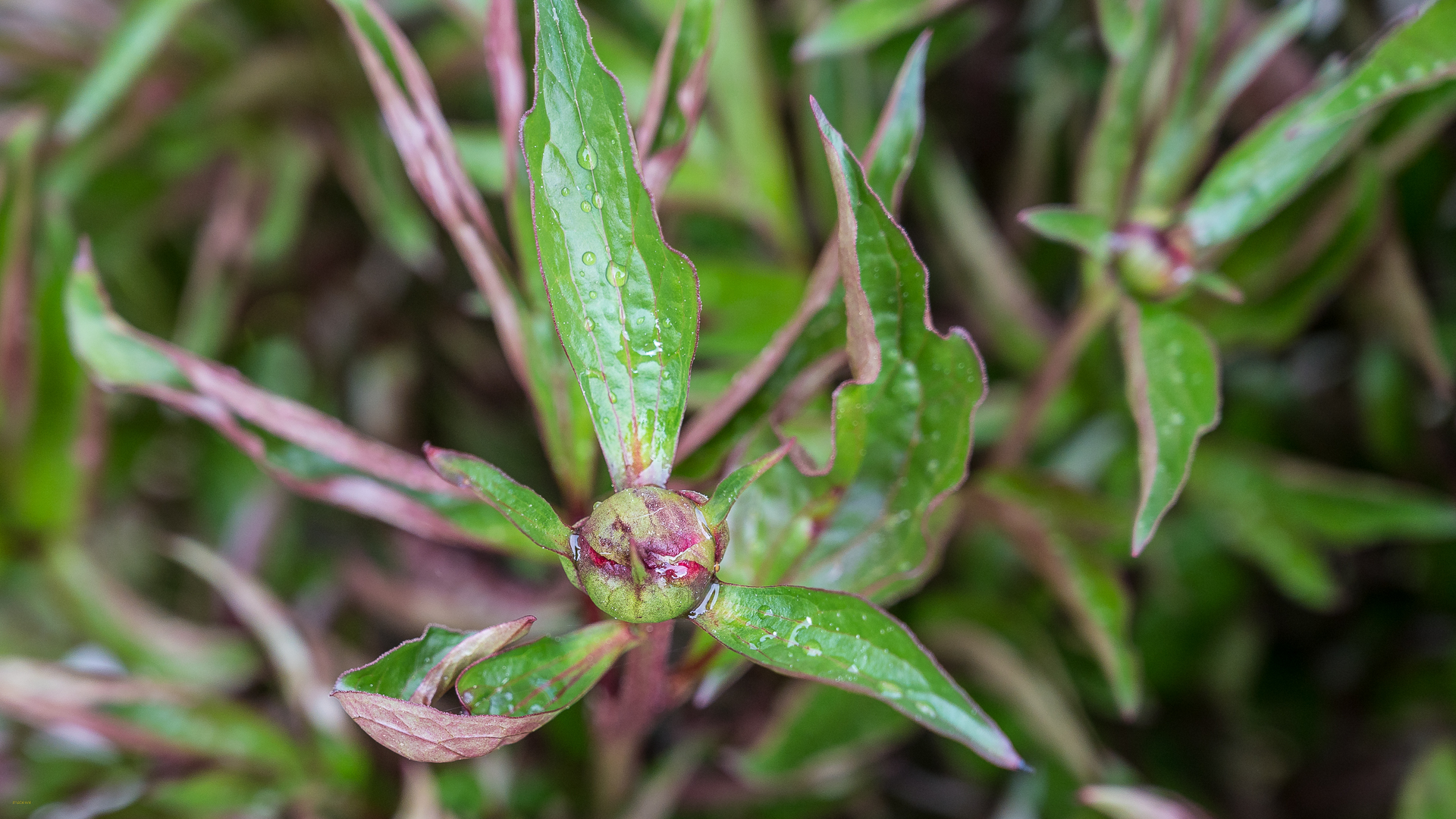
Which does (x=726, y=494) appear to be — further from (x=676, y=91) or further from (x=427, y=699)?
(x=676, y=91)

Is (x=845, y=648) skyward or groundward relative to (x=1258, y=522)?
skyward

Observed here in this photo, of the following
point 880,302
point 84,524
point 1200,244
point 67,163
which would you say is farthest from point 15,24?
point 1200,244

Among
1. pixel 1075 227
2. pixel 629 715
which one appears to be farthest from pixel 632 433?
pixel 1075 227

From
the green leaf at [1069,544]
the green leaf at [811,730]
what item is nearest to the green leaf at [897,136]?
the green leaf at [1069,544]

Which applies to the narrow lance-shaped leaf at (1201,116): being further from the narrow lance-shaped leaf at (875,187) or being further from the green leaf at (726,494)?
the green leaf at (726,494)

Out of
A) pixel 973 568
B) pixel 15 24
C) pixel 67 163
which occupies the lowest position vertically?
pixel 973 568

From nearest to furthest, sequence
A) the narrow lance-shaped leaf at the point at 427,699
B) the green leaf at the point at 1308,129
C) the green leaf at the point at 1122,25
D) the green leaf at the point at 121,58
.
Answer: the narrow lance-shaped leaf at the point at 427,699, the green leaf at the point at 1308,129, the green leaf at the point at 1122,25, the green leaf at the point at 121,58

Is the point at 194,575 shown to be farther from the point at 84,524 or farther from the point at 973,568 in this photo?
the point at 973,568
